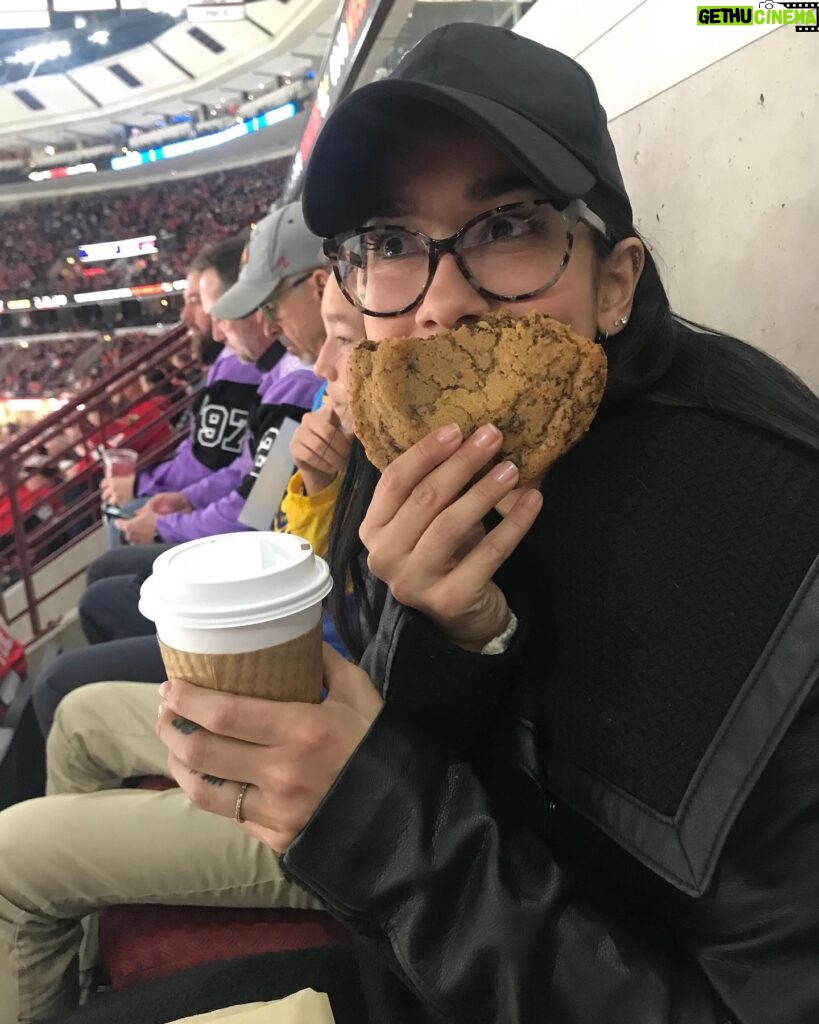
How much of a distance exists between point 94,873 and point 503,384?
1113 millimetres

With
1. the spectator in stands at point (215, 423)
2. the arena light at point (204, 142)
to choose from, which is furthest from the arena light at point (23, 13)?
the spectator in stands at point (215, 423)

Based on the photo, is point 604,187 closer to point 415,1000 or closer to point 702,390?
point 702,390

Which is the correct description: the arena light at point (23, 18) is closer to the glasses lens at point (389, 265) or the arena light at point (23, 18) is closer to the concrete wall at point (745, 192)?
Answer: the concrete wall at point (745, 192)

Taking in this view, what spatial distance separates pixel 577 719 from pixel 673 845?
16cm

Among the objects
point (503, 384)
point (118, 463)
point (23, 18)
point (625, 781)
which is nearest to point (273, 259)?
point (118, 463)

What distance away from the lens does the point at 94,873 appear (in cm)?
122

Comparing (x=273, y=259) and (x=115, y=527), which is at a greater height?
(x=273, y=259)

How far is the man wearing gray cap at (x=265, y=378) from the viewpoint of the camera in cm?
238

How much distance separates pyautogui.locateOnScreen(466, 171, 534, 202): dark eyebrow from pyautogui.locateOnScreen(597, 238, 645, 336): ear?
16 cm

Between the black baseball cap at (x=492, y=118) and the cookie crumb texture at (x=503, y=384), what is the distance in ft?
0.53

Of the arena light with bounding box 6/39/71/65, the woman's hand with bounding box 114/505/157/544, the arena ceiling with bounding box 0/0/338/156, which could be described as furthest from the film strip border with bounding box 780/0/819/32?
the arena light with bounding box 6/39/71/65

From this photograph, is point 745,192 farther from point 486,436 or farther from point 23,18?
point 23,18

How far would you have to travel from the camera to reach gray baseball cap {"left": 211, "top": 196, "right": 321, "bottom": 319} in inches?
93.0

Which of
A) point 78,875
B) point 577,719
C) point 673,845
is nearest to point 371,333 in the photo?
point 577,719
